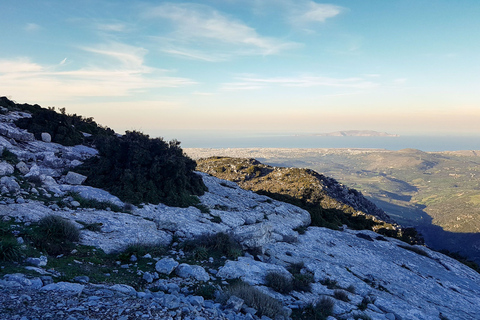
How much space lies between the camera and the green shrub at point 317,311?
8.42m

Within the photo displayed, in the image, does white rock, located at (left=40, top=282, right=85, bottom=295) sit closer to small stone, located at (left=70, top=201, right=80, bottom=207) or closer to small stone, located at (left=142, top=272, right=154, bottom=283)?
small stone, located at (left=142, top=272, right=154, bottom=283)

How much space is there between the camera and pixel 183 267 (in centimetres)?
929

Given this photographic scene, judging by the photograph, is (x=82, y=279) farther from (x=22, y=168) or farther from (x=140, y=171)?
(x=22, y=168)

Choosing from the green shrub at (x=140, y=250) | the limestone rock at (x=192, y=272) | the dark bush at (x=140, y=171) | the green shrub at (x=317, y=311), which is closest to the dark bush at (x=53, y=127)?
the dark bush at (x=140, y=171)

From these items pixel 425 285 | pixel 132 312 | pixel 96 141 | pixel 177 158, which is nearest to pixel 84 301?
pixel 132 312

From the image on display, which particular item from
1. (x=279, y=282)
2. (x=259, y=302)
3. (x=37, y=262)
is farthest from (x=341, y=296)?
(x=37, y=262)

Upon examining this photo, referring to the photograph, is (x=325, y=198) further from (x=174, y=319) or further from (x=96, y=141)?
(x=174, y=319)

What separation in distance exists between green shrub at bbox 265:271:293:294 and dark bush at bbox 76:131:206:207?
31.9ft

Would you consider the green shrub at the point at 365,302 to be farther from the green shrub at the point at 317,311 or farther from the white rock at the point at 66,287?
the white rock at the point at 66,287

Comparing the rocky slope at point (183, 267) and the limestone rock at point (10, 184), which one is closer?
the rocky slope at point (183, 267)

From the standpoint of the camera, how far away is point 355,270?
51.9 feet

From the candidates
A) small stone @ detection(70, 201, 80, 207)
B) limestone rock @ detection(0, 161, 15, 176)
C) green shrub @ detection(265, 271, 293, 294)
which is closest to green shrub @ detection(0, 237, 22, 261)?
small stone @ detection(70, 201, 80, 207)

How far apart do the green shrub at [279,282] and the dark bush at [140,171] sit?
972 cm

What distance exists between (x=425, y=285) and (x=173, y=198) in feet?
62.5
